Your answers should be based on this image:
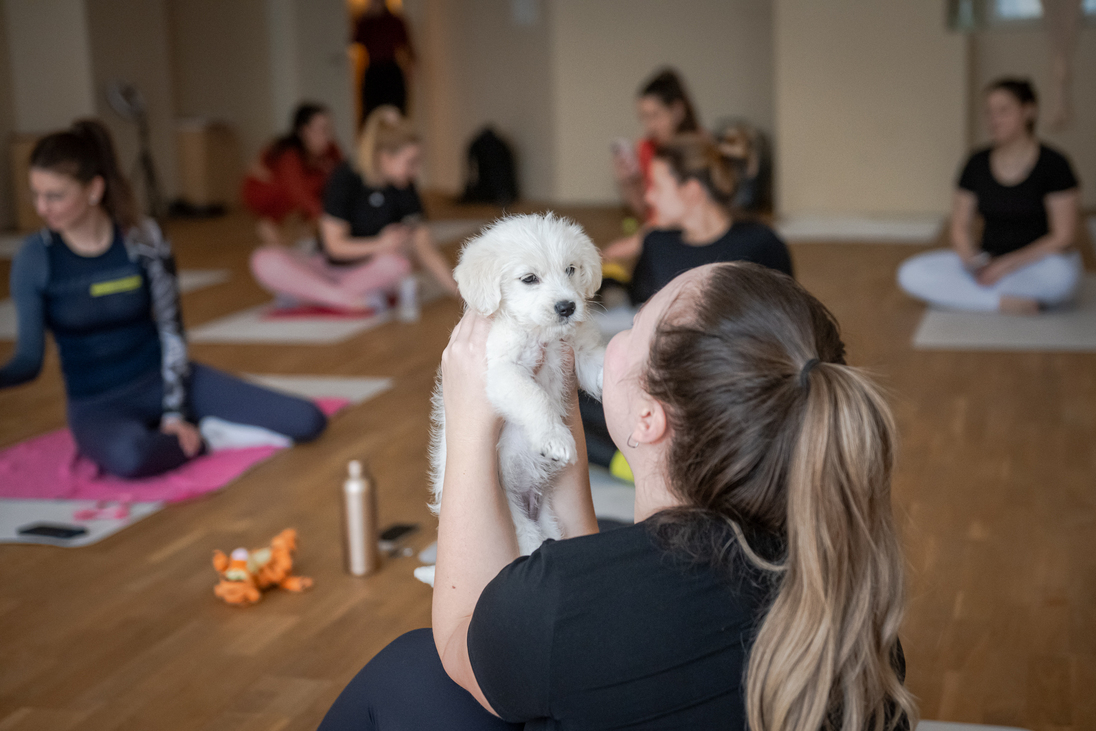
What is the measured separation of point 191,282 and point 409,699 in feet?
18.7

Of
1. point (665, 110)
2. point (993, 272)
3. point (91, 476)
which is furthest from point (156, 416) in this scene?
point (993, 272)

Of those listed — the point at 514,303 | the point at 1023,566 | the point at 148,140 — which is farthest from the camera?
the point at 148,140

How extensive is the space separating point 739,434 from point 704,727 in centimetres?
27

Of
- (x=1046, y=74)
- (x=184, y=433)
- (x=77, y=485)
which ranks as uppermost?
(x=1046, y=74)

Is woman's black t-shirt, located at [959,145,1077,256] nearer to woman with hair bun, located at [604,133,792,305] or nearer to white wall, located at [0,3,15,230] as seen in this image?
woman with hair bun, located at [604,133,792,305]

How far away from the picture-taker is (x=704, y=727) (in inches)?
37.6

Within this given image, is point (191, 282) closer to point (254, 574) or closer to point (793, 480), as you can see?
point (254, 574)

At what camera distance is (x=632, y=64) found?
10.0 metres

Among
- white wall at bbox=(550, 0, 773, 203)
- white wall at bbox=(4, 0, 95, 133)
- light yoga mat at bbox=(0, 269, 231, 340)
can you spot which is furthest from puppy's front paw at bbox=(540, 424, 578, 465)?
white wall at bbox=(550, 0, 773, 203)

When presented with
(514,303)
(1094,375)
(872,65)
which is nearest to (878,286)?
(1094,375)

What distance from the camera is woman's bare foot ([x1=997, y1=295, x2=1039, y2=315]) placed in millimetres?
5113

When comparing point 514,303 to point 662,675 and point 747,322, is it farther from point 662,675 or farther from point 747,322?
point 662,675

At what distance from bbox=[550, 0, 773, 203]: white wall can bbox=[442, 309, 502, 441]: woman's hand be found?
8.94 metres

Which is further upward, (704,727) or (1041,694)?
(704,727)
